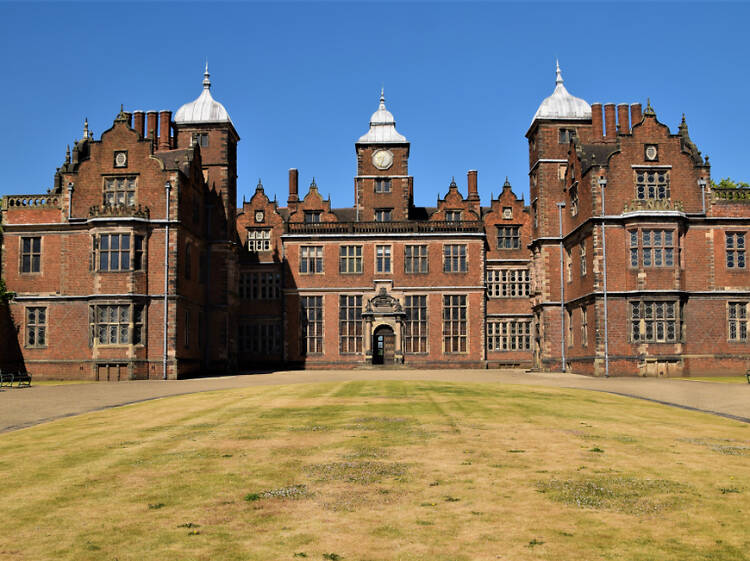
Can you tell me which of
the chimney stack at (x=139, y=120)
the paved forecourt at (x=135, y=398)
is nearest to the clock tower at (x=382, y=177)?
the chimney stack at (x=139, y=120)

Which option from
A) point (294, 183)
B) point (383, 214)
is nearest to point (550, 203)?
point (383, 214)

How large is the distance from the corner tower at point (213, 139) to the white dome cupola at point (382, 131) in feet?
35.8

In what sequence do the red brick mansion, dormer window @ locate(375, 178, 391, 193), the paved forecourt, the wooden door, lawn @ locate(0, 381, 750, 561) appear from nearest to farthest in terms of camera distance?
lawn @ locate(0, 381, 750, 561), the paved forecourt, the red brick mansion, the wooden door, dormer window @ locate(375, 178, 391, 193)

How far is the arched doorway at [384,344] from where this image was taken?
51.6 m

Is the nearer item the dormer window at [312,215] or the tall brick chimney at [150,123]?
the tall brick chimney at [150,123]

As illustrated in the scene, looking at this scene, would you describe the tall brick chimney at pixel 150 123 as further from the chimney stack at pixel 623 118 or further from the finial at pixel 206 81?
the chimney stack at pixel 623 118

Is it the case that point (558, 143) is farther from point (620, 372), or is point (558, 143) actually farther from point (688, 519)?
point (688, 519)

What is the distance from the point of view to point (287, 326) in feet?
170

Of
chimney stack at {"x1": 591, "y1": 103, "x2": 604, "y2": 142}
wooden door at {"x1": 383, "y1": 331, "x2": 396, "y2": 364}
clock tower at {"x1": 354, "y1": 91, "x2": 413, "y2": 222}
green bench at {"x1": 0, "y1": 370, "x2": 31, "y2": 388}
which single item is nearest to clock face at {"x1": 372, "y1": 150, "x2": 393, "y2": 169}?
clock tower at {"x1": 354, "y1": 91, "x2": 413, "y2": 222}

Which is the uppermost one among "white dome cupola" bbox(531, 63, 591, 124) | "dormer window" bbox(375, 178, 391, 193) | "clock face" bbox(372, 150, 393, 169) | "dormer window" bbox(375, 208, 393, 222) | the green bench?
"white dome cupola" bbox(531, 63, 591, 124)

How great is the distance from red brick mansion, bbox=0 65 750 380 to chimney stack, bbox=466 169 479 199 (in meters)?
0.12

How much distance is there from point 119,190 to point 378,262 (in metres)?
19.6

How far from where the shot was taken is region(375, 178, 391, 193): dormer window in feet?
187

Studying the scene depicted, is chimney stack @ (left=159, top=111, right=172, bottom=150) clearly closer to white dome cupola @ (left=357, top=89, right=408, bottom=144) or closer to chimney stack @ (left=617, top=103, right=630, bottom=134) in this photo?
white dome cupola @ (left=357, top=89, right=408, bottom=144)
